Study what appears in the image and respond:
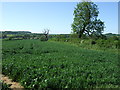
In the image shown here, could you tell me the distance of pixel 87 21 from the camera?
42094 mm

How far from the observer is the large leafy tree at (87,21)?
42.7 metres

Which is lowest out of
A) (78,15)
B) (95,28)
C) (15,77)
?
(15,77)

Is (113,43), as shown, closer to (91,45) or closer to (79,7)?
(91,45)

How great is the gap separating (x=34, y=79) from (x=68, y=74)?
5.56ft

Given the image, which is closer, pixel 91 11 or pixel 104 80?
pixel 104 80

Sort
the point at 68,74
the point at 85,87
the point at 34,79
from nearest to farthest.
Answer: the point at 85,87 < the point at 34,79 < the point at 68,74

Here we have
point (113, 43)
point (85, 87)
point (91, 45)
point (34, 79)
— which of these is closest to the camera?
point (85, 87)

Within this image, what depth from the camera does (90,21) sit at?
1687 inches

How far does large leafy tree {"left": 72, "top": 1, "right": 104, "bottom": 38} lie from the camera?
4269 cm

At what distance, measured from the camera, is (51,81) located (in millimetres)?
5887

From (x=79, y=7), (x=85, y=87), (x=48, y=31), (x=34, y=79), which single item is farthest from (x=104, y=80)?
(x=48, y=31)

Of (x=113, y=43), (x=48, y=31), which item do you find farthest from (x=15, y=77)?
(x=48, y=31)

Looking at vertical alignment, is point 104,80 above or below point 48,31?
below

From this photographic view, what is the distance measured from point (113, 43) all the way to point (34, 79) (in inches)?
797
